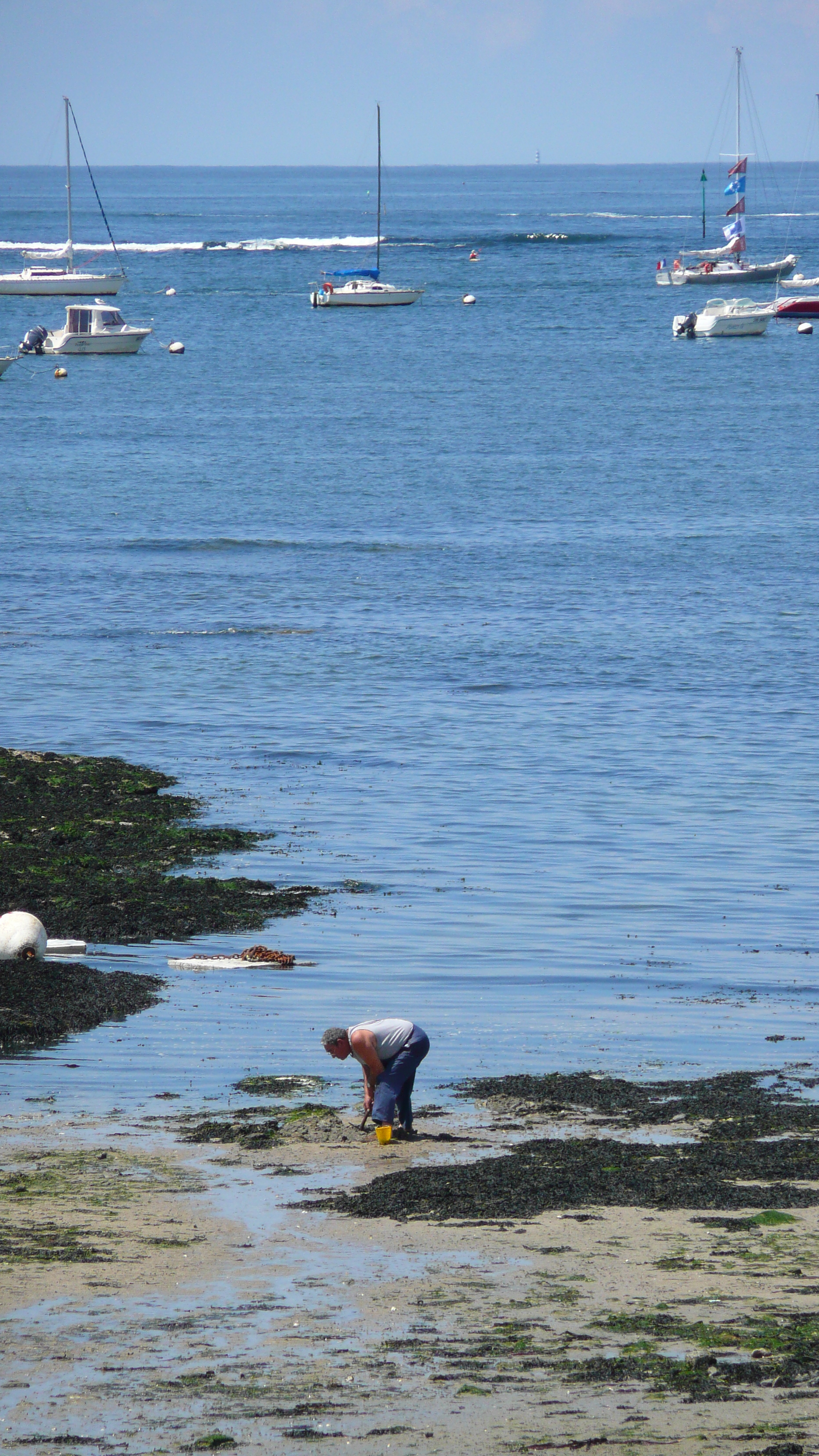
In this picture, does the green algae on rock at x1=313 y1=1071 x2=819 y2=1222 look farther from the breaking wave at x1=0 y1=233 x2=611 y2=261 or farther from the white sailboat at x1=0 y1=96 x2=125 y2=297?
the breaking wave at x1=0 y1=233 x2=611 y2=261

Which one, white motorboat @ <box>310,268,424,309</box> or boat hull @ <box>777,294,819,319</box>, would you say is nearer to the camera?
boat hull @ <box>777,294,819,319</box>

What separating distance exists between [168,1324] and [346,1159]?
10.1 ft

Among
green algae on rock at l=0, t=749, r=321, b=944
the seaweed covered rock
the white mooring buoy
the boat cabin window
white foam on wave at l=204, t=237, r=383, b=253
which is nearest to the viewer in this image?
the seaweed covered rock

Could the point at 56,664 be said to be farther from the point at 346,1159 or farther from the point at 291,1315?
the point at 291,1315

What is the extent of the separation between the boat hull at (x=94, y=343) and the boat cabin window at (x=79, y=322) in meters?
0.60

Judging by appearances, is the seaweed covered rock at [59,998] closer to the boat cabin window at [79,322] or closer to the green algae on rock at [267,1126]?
the green algae on rock at [267,1126]

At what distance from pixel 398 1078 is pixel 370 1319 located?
3165 millimetres

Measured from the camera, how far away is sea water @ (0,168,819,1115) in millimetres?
17516

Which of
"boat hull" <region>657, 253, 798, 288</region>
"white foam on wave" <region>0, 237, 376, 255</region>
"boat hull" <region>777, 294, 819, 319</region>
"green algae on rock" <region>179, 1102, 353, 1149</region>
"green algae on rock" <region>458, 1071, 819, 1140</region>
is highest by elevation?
"white foam on wave" <region>0, 237, 376, 255</region>

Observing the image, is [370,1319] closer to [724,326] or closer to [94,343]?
[94,343]

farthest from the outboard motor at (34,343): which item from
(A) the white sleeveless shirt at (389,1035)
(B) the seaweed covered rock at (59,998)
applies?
(A) the white sleeveless shirt at (389,1035)

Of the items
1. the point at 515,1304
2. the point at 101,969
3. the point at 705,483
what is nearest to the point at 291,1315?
the point at 515,1304

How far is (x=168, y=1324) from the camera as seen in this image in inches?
406

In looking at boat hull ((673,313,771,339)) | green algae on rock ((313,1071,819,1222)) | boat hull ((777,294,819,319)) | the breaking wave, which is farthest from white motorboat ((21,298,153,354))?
green algae on rock ((313,1071,819,1222))
